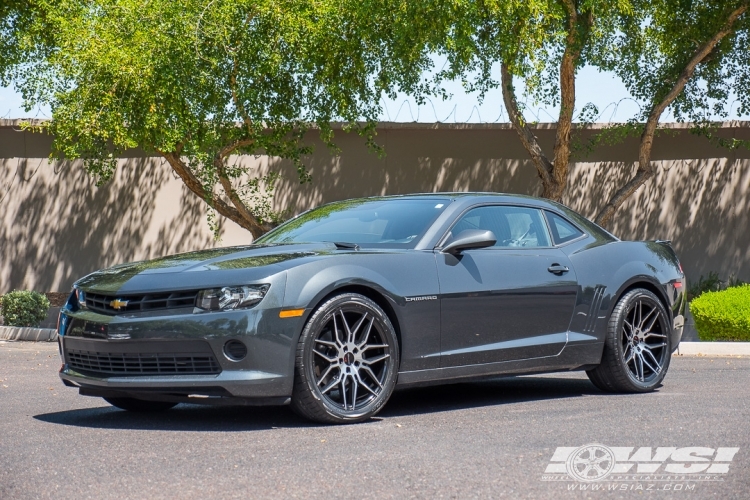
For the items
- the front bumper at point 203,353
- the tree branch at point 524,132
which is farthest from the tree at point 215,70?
the front bumper at point 203,353

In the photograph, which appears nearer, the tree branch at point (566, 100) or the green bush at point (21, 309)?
the green bush at point (21, 309)

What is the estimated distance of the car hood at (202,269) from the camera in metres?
6.02

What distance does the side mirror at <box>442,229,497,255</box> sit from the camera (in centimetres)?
682

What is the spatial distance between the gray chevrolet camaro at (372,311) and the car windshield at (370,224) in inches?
0.6

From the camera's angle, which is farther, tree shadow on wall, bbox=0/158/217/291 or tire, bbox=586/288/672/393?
tree shadow on wall, bbox=0/158/217/291

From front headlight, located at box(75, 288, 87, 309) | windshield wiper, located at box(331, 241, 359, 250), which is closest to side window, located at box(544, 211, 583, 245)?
windshield wiper, located at box(331, 241, 359, 250)

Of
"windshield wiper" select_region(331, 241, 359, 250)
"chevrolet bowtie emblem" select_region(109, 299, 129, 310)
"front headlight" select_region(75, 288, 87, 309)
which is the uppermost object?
"windshield wiper" select_region(331, 241, 359, 250)

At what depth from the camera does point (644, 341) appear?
8.13 meters

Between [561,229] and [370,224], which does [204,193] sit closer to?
[561,229]

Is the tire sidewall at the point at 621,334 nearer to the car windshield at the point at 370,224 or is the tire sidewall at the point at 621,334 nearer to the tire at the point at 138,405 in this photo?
the car windshield at the point at 370,224

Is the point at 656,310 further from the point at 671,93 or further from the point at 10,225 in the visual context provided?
the point at 10,225

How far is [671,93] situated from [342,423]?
1217 centimetres

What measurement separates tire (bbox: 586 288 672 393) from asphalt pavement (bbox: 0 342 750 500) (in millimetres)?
156

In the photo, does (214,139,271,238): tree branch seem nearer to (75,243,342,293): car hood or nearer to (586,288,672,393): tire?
(586,288,672,393): tire
